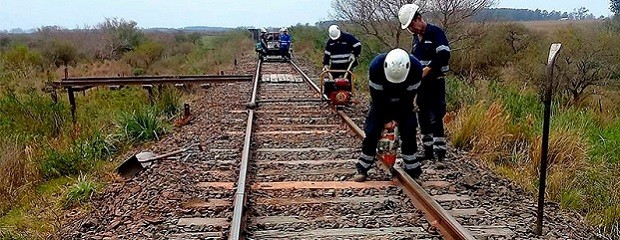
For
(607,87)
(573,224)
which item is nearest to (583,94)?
(607,87)

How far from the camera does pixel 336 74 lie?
39.0ft

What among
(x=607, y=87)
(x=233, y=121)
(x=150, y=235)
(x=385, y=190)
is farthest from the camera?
(x=607, y=87)

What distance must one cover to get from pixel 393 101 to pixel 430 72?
0.88m

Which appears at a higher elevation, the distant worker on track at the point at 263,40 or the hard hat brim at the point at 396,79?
the hard hat brim at the point at 396,79

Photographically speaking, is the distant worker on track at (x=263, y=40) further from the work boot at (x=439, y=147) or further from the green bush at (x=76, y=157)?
the work boot at (x=439, y=147)

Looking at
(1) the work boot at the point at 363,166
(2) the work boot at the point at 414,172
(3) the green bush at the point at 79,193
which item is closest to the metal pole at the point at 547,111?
(2) the work boot at the point at 414,172

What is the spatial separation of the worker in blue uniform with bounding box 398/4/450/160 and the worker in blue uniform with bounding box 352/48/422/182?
68 cm

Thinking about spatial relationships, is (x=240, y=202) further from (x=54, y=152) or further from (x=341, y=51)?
(x=341, y=51)

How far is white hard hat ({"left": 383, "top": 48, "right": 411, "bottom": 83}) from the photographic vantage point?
552cm

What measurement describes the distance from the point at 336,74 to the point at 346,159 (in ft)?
16.1

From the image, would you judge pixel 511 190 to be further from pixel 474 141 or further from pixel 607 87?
pixel 607 87

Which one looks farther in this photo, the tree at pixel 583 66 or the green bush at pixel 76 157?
the tree at pixel 583 66

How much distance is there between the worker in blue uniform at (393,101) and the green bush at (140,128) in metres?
4.69

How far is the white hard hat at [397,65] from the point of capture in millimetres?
5523
